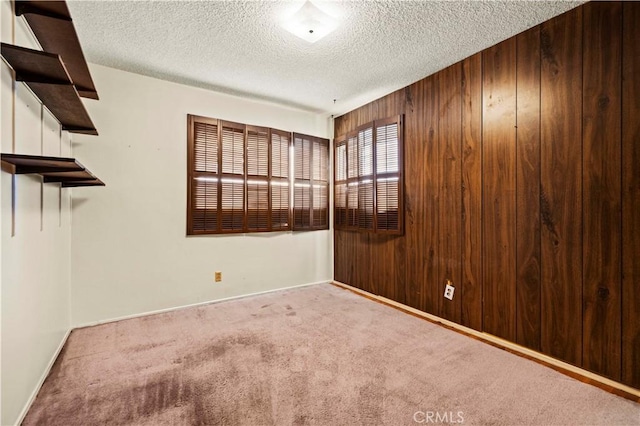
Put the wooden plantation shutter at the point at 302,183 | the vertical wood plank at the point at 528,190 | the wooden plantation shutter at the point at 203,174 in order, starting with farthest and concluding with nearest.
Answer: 1. the wooden plantation shutter at the point at 302,183
2. the wooden plantation shutter at the point at 203,174
3. the vertical wood plank at the point at 528,190

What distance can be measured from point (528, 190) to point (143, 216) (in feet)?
11.9

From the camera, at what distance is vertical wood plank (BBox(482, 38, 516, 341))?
8.11 feet

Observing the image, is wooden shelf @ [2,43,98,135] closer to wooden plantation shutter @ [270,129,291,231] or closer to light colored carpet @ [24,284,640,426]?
light colored carpet @ [24,284,640,426]

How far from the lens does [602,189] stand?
6.52 ft

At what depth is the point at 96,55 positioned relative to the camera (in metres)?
2.73

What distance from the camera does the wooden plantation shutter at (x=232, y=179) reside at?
3594 mm

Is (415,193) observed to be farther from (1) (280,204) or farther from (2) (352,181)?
(1) (280,204)

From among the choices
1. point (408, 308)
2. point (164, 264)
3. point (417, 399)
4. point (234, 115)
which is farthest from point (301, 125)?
point (417, 399)

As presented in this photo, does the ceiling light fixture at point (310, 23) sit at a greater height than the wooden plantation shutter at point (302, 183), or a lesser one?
greater

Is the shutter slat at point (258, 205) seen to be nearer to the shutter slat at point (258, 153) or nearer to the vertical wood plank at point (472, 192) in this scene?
the shutter slat at point (258, 153)

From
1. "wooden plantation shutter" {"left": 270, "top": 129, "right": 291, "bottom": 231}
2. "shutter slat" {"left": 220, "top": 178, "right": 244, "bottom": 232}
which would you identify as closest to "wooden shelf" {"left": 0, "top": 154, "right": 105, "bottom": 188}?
"shutter slat" {"left": 220, "top": 178, "right": 244, "bottom": 232}

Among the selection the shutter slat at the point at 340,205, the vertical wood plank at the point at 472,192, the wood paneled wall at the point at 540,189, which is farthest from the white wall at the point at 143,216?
the vertical wood plank at the point at 472,192

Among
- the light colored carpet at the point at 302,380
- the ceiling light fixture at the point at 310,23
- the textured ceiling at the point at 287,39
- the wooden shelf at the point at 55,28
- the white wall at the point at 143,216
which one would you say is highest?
the textured ceiling at the point at 287,39

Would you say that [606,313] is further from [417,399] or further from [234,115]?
[234,115]
